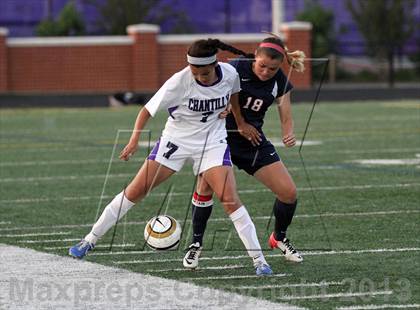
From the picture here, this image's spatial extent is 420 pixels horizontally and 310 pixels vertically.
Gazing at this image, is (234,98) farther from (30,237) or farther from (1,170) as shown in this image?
(1,170)

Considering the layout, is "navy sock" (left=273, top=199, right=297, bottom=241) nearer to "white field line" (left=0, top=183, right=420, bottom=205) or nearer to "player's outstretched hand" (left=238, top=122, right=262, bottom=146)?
"player's outstretched hand" (left=238, top=122, right=262, bottom=146)

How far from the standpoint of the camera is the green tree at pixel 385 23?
42.4m

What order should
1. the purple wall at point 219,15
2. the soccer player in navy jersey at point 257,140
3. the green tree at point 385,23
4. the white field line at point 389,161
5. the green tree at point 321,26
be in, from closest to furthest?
1. the soccer player in navy jersey at point 257,140
2. the white field line at point 389,161
3. the green tree at point 321,26
4. the green tree at point 385,23
5. the purple wall at point 219,15

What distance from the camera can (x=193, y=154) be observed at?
305 inches

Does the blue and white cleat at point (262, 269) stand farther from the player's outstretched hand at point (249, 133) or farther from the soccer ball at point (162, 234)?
the player's outstretched hand at point (249, 133)

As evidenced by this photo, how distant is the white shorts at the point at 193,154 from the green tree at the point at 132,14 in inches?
1357

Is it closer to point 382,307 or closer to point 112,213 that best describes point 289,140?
point 112,213

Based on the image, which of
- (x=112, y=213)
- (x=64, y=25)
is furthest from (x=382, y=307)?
(x=64, y=25)

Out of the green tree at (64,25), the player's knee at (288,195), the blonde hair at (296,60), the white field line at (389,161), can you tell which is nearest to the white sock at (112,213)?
the player's knee at (288,195)

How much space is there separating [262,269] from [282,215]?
0.77m

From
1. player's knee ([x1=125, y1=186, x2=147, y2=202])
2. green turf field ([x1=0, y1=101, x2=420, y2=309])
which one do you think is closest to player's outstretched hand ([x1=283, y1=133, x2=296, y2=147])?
green turf field ([x1=0, y1=101, x2=420, y2=309])

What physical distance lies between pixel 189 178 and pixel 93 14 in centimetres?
3226

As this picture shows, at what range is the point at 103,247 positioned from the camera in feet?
29.1

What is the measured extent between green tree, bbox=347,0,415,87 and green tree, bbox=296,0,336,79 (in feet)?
4.09
